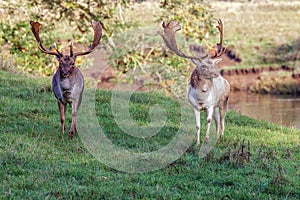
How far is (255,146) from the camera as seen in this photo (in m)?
9.80

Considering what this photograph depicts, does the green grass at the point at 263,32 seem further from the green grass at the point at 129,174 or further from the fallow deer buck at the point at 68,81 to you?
the fallow deer buck at the point at 68,81

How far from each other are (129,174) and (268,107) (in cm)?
1433

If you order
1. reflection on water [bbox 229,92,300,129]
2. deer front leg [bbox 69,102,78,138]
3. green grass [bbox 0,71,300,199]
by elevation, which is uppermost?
deer front leg [bbox 69,102,78,138]

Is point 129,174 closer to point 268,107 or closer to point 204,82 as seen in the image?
point 204,82

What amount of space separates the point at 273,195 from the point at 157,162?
1.86m

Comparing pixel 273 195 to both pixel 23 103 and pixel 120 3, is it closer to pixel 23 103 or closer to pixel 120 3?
pixel 23 103

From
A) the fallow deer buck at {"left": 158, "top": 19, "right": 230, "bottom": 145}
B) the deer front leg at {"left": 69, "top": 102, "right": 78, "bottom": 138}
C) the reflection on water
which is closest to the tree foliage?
the reflection on water

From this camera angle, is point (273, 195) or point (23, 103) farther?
point (23, 103)

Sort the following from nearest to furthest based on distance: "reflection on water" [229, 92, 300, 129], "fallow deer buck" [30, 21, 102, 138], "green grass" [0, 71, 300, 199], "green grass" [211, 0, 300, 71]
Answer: "green grass" [0, 71, 300, 199]
"fallow deer buck" [30, 21, 102, 138]
"reflection on water" [229, 92, 300, 129]
"green grass" [211, 0, 300, 71]

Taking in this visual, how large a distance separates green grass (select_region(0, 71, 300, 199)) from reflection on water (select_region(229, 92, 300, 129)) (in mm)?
6696

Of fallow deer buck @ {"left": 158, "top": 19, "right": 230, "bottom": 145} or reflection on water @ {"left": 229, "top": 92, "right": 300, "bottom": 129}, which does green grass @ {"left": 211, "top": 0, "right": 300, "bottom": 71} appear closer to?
reflection on water @ {"left": 229, "top": 92, "right": 300, "bottom": 129}

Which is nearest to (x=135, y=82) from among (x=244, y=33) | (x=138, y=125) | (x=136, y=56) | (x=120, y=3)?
(x=136, y=56)

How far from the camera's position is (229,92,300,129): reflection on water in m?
18.4

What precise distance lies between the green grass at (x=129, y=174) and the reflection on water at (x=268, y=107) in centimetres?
670
